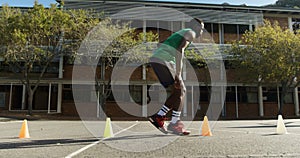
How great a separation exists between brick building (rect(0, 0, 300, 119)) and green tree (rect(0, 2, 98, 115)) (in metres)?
3.21

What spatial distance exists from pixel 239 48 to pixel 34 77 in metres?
18.5

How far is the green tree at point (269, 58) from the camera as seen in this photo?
22.2m

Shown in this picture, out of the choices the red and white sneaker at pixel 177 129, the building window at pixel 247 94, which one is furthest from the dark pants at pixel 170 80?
the building window at pixel 247 94

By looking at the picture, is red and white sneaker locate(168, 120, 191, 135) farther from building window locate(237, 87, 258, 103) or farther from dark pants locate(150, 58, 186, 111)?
building window locate(237, 87, 258, 103)

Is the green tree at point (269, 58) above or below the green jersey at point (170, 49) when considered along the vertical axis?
above

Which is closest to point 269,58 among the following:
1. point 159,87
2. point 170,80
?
point 159,87

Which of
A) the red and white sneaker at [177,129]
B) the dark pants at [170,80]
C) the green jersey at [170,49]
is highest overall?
the green jersey at [170,49]

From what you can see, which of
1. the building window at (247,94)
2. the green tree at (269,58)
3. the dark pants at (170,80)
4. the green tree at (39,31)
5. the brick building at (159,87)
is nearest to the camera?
the dark pants at (170,80)

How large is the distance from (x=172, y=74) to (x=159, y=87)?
18.7 meters

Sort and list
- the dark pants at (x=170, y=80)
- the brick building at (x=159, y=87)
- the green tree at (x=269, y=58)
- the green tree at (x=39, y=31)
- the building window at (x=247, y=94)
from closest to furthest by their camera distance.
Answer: the dark pants at (x=170, y=80) → the green tree at (x=39, y=31) → the green tree at (x=269, y=58) → the brick building at (x=159, y=87) → the building window at (x=247, y=94)

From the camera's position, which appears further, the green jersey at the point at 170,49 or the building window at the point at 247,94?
the building window at the point at 247,94

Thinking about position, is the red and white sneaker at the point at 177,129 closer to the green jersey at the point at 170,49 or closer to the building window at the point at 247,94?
the green jersey at the point at 170,49

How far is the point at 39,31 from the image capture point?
19.6m

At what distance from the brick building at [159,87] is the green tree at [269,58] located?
6.77ft
